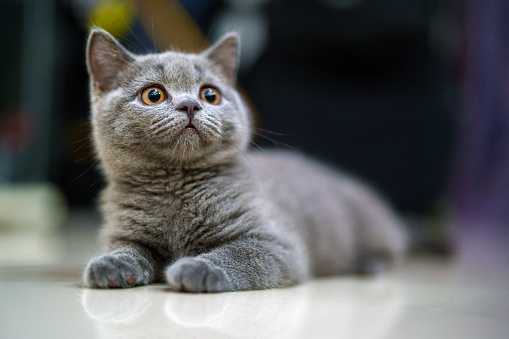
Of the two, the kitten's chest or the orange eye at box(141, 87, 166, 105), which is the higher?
the orange eye at box(141, 87, 166, 105)

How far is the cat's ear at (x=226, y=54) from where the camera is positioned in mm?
1597

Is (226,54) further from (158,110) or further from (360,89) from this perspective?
(360,89)

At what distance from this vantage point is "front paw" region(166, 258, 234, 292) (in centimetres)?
111

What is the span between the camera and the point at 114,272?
1.15 m

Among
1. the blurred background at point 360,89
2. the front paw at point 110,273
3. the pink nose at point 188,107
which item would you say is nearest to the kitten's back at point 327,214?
the pink nose at point 188,107

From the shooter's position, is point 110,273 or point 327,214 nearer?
point 110,273

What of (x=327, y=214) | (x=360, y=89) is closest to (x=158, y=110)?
(x=327, y=214)

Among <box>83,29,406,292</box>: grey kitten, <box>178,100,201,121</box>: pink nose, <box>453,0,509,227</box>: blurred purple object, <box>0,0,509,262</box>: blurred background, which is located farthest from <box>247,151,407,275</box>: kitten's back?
<box>453,0,509,227</box>: blurred purple object

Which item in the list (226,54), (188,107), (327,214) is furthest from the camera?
(327,214)

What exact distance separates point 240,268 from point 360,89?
2.16 metres

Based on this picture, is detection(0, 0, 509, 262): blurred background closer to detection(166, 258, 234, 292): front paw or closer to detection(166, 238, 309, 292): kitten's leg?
detection(166, 238, 309, 292): kitten's leg

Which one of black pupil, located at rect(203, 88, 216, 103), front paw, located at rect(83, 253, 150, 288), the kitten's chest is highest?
black pupil, located at rect(203, 88, 216, 103)

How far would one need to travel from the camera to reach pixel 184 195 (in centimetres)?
134

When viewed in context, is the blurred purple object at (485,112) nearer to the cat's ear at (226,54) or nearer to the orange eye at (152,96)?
the cat's ear at (226,54)
